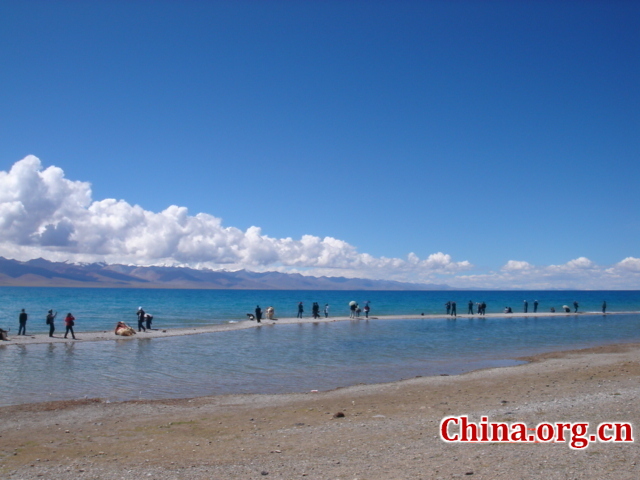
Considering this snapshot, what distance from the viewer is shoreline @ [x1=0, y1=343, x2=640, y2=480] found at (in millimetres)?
9570

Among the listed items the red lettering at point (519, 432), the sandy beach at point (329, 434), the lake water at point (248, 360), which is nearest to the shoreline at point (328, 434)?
the sandy beach at point (329, 434)

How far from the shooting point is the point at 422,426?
42.8 ft

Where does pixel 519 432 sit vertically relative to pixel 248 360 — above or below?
above

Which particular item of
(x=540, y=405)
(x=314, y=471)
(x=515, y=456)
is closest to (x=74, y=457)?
(x=314, y=471)

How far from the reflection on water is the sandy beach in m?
2.59

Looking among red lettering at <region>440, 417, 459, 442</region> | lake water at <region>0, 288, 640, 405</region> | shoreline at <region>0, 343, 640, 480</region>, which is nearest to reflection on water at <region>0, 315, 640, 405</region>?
lake water at <region>0, 288, 640, 405</region>

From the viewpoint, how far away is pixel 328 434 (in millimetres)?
12773

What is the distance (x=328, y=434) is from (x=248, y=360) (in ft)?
52.2

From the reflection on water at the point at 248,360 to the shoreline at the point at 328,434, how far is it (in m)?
2.57

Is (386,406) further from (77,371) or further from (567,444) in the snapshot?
(77,371)

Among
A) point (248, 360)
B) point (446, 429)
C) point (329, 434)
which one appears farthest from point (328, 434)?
point (248, 360)

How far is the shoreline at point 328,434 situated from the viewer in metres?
9.57

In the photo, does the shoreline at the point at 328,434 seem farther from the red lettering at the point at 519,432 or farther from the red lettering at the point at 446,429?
the red lettering at the point at 519,432

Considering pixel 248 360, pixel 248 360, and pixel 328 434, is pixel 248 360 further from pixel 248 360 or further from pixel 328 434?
pixel 328 434
